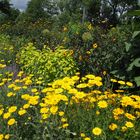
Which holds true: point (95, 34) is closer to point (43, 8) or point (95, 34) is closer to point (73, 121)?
point (73, 121)

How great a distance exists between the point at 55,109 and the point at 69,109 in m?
0.44

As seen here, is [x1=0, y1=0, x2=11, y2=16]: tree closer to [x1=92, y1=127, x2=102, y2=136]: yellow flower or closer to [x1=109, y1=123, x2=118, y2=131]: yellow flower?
[x1=109, y1=123, x2=118, y2=131]: yellow flower

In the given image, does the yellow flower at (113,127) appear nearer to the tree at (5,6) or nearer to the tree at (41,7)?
the tree at (5,6)

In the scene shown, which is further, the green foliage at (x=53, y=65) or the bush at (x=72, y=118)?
the green foliage at (x=53, y=65)

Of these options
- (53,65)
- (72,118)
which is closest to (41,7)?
(53,65)

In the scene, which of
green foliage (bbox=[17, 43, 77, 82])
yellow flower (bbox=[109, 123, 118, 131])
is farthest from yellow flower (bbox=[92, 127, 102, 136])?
green foliage (bbox=[17, 43, 77, 82])

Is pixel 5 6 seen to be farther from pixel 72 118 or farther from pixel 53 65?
pixel 72 118

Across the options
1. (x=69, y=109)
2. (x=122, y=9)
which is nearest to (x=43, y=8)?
(x=122, y=9)

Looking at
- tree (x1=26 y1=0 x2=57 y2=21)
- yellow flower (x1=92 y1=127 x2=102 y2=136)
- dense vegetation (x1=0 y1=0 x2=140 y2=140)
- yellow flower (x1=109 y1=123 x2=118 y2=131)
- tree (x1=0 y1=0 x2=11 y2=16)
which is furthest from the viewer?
tree (x1=26 y1=0 x2=57 y2=21)

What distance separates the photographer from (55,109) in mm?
3729

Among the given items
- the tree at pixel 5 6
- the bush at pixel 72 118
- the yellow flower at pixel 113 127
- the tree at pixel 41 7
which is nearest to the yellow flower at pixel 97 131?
the bush at pixel 72 118

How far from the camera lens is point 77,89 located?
5.69m

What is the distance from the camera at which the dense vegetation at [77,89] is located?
12.5ft

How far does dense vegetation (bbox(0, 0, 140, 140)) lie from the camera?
3.80 meters
